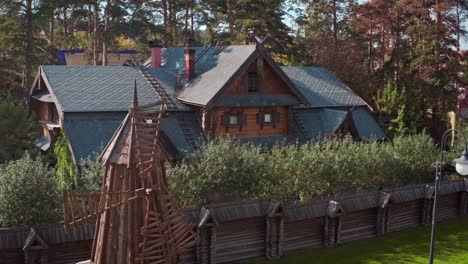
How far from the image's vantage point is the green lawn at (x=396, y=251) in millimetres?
20513

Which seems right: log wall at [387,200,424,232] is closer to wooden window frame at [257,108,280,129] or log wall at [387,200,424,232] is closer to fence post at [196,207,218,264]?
wooden window frame at [257,108,280,129]

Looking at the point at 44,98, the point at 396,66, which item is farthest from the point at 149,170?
the point at 396,66

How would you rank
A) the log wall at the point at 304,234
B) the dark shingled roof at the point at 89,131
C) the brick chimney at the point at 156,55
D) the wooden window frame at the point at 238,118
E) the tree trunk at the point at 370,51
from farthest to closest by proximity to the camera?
the tree trunk at the point at 370,51
the brick chimney at the point at 156,55
the wooden window frame at the point at 238,118
the dark shingled roof at the point at 89,131
the log wall at the point at 304,234

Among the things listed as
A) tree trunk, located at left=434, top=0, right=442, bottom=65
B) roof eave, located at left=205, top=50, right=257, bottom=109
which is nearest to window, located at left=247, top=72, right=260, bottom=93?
roof eave, located at left=205, top=50, right=257, bottom=109

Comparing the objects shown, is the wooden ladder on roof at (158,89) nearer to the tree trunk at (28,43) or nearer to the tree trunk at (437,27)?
the tree trunk at (28,43)

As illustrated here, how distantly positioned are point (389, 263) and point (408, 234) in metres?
4.47

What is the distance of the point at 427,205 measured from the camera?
2517 cm

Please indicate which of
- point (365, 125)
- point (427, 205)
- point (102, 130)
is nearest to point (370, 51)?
point (365, 125)

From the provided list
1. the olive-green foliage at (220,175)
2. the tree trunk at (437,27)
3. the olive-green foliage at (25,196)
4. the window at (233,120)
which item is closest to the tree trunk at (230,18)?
the tree trunk at (437,27)

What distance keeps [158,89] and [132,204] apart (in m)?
17.2

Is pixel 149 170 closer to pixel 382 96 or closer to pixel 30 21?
pixel 30 21

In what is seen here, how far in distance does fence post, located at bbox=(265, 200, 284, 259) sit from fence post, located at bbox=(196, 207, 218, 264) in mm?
2387

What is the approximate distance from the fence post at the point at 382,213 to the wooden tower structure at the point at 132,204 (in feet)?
44.1

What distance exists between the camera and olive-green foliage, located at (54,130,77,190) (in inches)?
889
